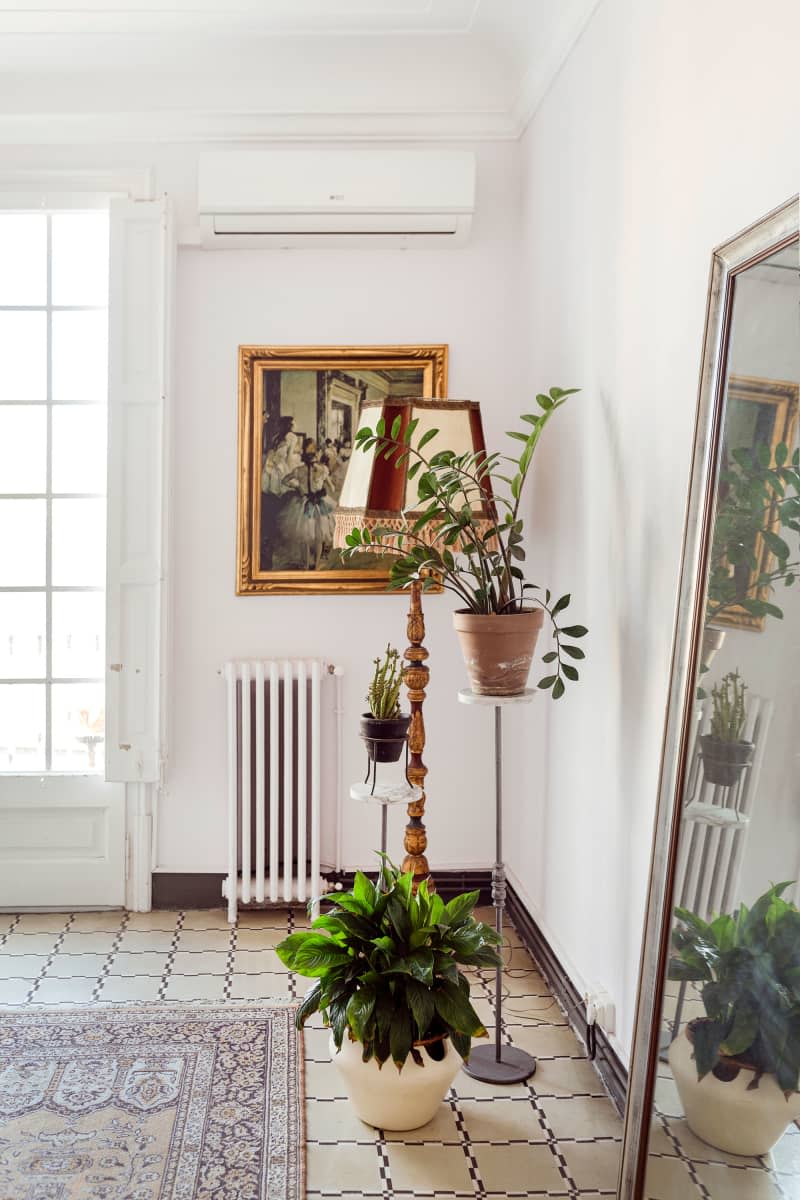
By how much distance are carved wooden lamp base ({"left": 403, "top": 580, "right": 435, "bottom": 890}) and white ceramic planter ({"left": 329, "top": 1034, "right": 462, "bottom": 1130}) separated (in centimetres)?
52

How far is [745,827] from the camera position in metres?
1.77

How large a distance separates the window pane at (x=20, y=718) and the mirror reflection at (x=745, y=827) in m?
2.78

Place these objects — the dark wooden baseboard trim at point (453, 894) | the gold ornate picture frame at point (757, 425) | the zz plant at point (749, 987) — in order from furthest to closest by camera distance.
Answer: the dark wooden baseboard trim at point (453, 894) → the gold ornate picture frame at point (757, 425) → the zz plant at point (749, 987)

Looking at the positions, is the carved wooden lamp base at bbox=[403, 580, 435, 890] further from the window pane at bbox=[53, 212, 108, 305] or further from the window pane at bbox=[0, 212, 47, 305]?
the window pane at bbox=[0, 212, 47, 305]

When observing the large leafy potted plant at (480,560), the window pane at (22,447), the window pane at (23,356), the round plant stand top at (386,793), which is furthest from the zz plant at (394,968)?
the window pane at (23,356)

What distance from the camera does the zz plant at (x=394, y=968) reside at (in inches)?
97.3

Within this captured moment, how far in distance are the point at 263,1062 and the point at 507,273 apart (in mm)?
2843

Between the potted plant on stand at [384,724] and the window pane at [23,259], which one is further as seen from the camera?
the window pane at [23,259]

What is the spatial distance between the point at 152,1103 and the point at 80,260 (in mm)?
2941

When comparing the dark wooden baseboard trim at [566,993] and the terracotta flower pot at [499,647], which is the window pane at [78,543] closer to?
the terracotta flower pot at [499,647]

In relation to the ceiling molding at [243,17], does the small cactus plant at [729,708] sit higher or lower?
lower

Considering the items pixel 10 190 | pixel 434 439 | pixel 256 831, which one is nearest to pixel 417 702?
pixel 434 439

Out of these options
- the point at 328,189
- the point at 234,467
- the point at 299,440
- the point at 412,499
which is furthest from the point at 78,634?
the point at 328,189

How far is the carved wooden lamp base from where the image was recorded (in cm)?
296
